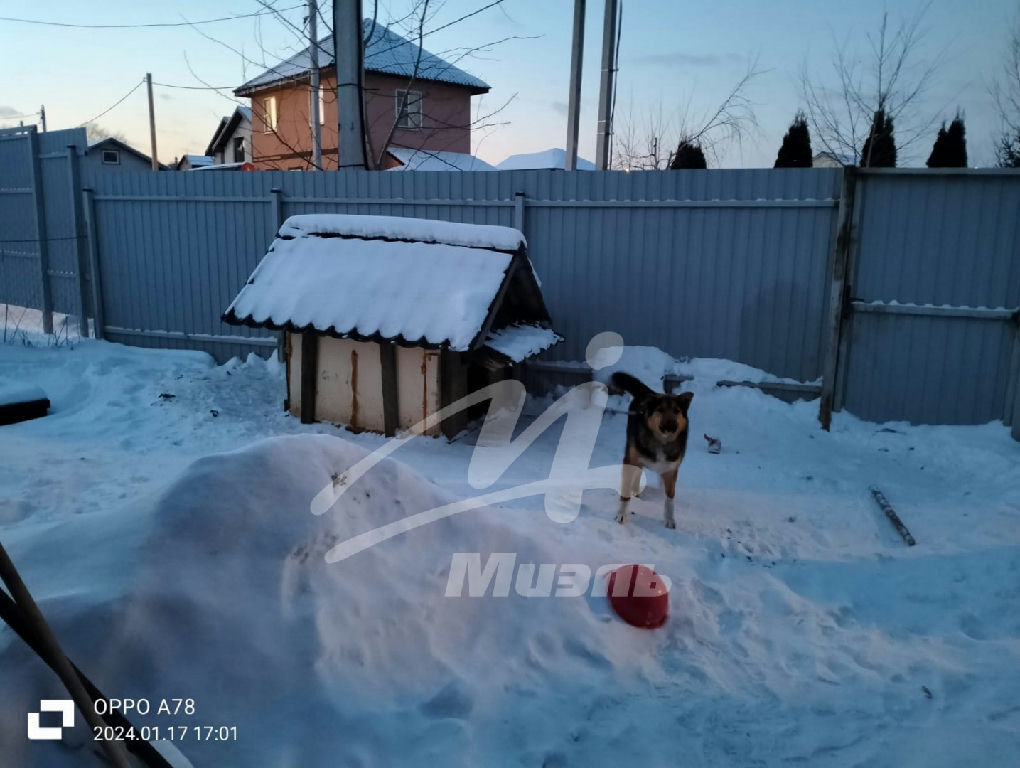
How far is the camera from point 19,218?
12.5 metres

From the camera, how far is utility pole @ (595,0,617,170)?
1237cm

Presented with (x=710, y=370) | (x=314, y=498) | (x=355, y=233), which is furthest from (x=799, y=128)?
(x=314, y=498)

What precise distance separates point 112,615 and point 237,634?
46 cm

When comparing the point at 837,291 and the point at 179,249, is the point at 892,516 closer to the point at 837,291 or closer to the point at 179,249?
the point at 837,291

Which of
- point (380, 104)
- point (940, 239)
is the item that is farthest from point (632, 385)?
point (380, 104)

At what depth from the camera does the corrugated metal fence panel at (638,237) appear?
776 centimetres

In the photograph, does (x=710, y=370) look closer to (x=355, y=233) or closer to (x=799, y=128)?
(x=355, y=233)

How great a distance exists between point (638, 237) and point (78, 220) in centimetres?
867

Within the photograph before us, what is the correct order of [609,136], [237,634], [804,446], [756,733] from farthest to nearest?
[609,136]
[804,446]
[756,733]
[237,634]

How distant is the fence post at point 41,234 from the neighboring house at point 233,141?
25.9 metres

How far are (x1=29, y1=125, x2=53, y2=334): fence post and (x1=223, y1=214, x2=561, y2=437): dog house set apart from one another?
21.3ft

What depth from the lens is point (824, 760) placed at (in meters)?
2.89

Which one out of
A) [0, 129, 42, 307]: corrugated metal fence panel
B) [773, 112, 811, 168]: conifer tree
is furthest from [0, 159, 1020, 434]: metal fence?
[773, 112, 811, 168]: conifer tree

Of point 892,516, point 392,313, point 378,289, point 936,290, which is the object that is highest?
point 936,290
